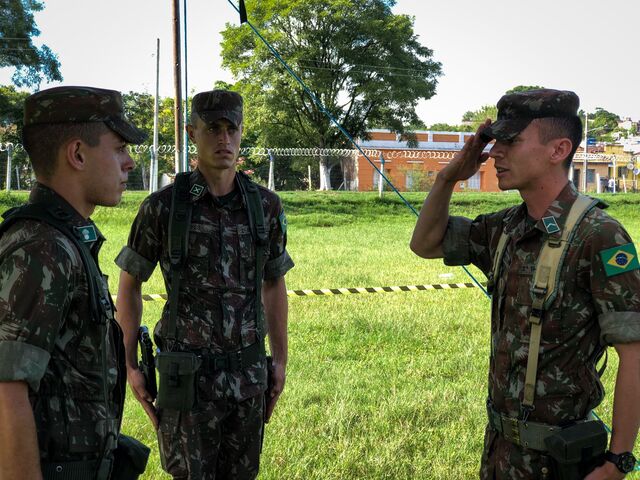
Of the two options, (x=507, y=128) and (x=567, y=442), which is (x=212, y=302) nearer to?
(x=507, y=128)

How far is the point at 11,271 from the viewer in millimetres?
1766

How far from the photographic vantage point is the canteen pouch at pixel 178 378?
2840mm

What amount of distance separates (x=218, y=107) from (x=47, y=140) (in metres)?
1.27

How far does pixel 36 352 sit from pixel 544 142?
183cm

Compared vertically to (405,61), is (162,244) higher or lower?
lower

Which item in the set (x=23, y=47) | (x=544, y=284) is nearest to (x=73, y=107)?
(x=544, y=284)

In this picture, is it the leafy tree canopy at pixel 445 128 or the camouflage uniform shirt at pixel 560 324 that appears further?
the leafy tree canopy at pixel 445 128

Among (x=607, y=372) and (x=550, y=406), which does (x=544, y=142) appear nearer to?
(x=550, y=406)

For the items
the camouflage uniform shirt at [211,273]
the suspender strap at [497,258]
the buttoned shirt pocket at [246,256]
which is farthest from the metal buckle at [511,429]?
the buttoned shirt pocket at [246,256]

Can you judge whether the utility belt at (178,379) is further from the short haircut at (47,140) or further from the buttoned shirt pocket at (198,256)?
the short haircut at (47,140)

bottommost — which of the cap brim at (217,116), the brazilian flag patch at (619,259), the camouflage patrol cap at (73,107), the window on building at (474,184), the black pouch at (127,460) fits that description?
the black pouch at (127,460)

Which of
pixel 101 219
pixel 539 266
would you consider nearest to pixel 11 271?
pixel 539 266

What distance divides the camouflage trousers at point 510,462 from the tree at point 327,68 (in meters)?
20.3

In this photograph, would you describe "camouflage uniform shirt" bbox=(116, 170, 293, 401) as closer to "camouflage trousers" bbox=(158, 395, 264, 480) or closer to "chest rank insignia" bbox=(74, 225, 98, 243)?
"camouflage trousers" bbox=(158, 395, 264, 480)
